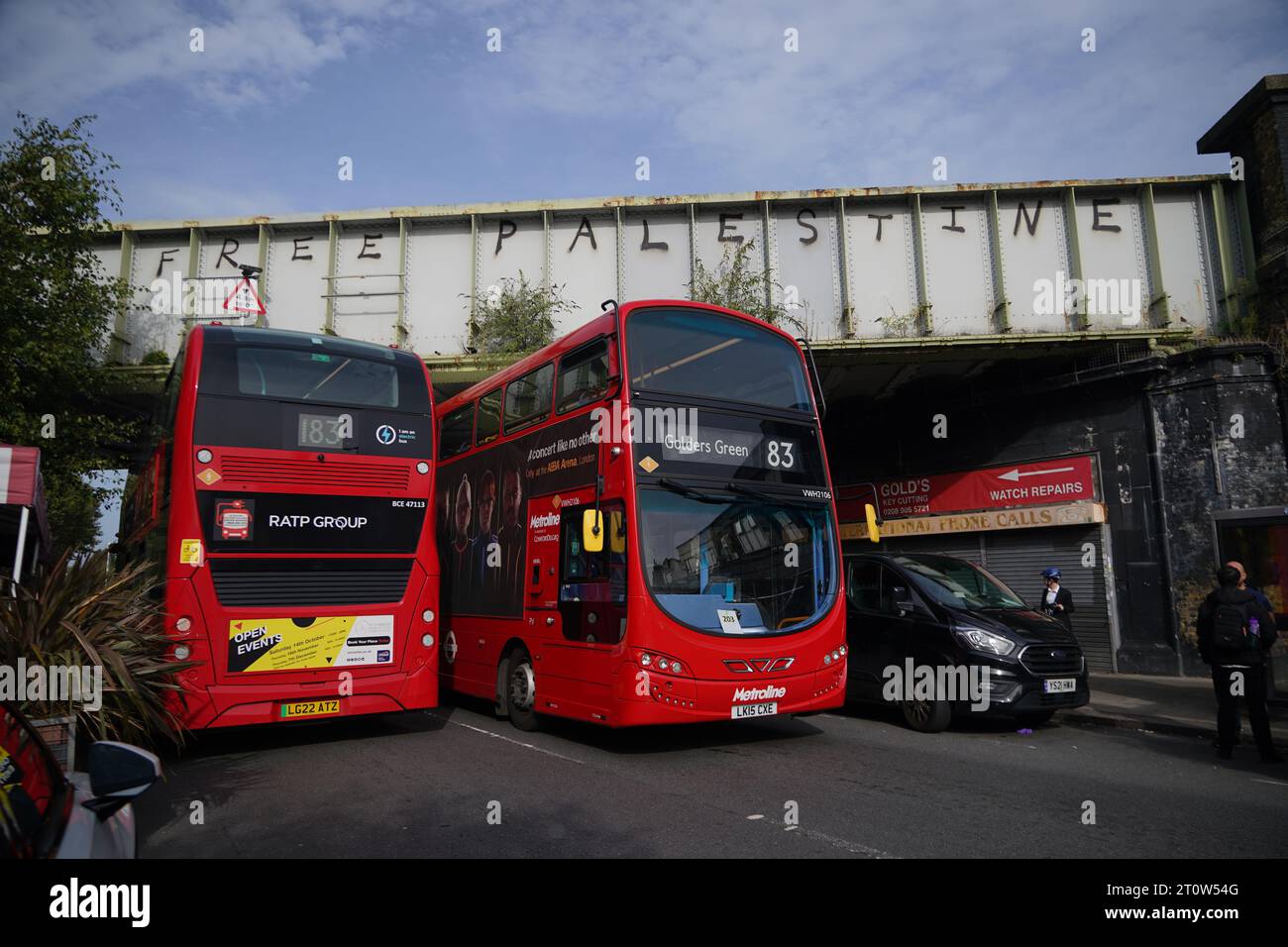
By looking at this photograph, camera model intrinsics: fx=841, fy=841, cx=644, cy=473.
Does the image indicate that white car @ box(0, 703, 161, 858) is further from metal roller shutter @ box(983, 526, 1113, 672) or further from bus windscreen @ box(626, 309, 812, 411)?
metal roller shutter @ box(983, 526, 1113, 672)

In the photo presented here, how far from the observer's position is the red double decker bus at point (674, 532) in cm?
754

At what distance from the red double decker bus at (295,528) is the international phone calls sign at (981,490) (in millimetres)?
9542

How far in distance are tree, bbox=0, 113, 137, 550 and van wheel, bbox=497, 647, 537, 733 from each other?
926 cm

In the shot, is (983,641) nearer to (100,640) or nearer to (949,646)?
(949,646)

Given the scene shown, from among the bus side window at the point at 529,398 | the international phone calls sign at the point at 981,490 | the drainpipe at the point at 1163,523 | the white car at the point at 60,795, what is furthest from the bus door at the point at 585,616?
the drainpipe at the point at 1163,523

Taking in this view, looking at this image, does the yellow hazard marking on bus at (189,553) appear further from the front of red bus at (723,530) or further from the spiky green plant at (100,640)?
the front of red bus at (723,530)

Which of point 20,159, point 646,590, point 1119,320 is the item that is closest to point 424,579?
point 646,590

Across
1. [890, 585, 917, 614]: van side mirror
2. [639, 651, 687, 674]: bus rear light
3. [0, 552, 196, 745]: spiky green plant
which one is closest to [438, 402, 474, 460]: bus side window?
[0, 552, 196, 745]: spiky green plant

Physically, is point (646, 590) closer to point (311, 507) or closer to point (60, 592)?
point (311, 507)

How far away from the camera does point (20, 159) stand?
46.2 ft

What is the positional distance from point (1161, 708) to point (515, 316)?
1206cm

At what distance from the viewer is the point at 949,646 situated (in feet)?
30.2

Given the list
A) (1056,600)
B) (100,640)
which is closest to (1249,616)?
(1056,600)
